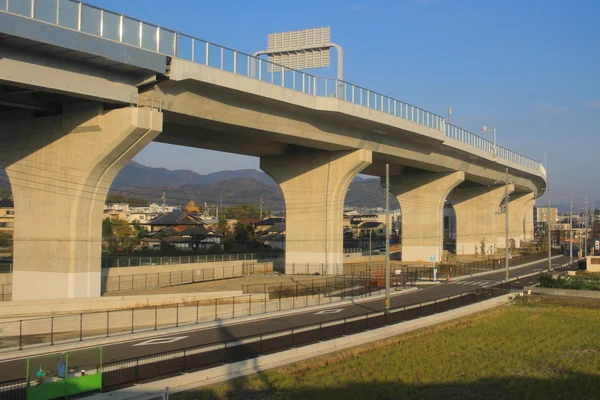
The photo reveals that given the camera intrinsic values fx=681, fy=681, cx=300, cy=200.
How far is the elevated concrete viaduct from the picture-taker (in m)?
31.5

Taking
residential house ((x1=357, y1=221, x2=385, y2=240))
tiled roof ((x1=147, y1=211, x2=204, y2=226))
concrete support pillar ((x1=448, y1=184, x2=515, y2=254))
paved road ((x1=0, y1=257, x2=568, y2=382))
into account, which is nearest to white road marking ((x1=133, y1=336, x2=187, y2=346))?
paved road ((x1=0, y1=257, x2=568, y2=382))

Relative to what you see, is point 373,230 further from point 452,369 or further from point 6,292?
point 452,369

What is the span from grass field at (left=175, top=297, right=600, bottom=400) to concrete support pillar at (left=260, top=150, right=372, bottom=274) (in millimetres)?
26611

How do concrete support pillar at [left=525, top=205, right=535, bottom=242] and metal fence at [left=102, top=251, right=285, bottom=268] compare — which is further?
concrete support pillar at [left=525, top=205, right=535, bottom=242]

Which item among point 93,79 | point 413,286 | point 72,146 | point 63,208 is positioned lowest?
point 413,286

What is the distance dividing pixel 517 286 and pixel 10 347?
1508 inches

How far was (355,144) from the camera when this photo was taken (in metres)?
57.7

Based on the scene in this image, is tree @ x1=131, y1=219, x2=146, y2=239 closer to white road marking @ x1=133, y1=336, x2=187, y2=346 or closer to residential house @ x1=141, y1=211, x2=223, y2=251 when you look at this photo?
residential house @ x1=141, y1=211, x2=223, y2=251

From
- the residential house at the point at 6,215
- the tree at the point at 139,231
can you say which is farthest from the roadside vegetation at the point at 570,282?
the residential house at the point at 6,215

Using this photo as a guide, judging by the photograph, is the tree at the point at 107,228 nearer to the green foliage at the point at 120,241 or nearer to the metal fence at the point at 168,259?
the green foliage at the point at 120,241

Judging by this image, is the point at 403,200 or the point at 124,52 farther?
the point at 403,200

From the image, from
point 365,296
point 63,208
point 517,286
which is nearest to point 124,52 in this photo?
point 63,208

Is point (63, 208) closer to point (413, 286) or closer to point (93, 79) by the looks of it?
point (93, 79)

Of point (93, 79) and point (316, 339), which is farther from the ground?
point (93, 79)
